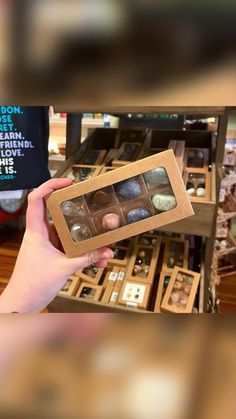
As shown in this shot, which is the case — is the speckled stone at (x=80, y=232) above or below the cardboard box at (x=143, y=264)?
above

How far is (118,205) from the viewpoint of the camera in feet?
1.70

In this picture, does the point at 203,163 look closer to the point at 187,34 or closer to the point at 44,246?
the point at 44,246

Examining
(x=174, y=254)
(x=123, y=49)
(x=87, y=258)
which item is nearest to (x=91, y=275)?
(x=174, y=254)

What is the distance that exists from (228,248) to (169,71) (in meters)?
2.94

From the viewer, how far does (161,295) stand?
129cm

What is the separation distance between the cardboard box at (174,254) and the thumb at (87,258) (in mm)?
857

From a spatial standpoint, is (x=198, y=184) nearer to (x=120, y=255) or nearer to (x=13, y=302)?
(x=120, y=255)

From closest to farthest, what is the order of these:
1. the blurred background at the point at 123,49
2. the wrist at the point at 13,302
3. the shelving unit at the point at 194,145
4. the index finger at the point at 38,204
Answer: the blurred background at the point at 123,49
the wrist at the point at 13,302
the index finger at the point at 38,204
the shelving unit at the point at 194,145

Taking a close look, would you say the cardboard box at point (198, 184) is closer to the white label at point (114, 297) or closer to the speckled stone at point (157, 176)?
the white label at point (114, 297)

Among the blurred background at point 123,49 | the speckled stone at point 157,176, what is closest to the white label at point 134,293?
the speckled stone at point 157,176

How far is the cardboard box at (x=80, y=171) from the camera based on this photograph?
1.31 m

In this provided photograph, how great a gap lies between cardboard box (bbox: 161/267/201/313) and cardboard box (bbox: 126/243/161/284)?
100 mm

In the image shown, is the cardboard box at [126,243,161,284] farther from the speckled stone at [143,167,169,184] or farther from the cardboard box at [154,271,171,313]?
the speckled stone at [143,167,169,184]

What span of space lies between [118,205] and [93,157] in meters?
0.96
